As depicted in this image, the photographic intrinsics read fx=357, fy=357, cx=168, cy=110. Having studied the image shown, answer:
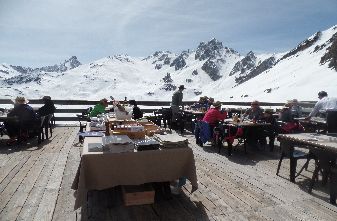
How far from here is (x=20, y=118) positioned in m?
10.6

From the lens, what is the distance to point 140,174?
17.3 feet

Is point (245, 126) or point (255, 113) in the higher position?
point (255, 113)

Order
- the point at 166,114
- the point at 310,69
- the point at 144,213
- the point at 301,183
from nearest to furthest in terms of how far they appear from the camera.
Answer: the point at 144,213, the point at 301,183, the point at 166,114, the point at 310,69

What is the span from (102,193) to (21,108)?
221 inches

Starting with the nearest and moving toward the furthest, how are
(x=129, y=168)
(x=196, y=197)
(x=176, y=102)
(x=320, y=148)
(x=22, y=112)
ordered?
(x=129, y=168), (x=196, y=197), (x=320, y=148), (x=22, y=112), (x=176, y=102)

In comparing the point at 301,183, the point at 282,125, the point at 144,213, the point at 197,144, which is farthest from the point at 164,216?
the point at 282,125

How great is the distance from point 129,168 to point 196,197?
1463mm

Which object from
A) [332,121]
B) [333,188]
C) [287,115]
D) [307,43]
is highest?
[307,43]

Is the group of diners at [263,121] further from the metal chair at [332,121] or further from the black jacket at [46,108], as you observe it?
the black jacket at [46,108]

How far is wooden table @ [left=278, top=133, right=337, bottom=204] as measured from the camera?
19.3ft

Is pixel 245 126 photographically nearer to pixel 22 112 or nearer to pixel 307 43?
pixel 22 112

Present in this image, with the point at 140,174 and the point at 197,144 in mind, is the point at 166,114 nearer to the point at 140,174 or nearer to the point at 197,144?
the point at 197,144

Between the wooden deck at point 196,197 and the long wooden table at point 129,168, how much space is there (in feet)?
1.55

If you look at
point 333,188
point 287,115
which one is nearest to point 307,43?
point 287,115
